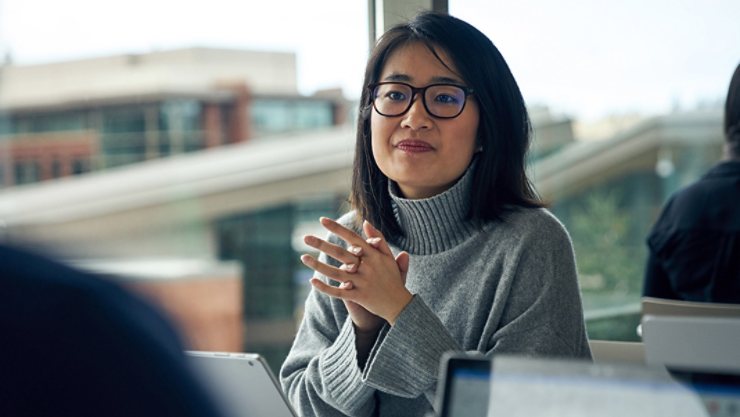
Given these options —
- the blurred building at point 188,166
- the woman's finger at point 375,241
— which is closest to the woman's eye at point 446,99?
the woman's finger at point 375,241

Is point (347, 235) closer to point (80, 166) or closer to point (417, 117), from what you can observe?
point (417, 117)

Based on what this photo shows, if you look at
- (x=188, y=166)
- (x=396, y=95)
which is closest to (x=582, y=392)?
(x=396, y=95)

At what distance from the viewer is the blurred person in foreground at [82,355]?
359 mm

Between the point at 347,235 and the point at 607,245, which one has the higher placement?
the point at 347,235

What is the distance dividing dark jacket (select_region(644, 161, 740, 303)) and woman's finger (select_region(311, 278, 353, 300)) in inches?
47.8

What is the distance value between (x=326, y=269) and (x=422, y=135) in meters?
0.39

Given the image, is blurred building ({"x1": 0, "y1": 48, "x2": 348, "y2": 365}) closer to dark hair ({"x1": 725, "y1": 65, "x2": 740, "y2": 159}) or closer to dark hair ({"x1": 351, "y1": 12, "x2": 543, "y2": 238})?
dark hair ({"x1": 725, "y1": 65, "x2": 740, "y2": 159})

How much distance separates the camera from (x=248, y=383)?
847mm

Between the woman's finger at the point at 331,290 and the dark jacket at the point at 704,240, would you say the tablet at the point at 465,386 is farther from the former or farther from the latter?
the dark jacket at the point at 704,240

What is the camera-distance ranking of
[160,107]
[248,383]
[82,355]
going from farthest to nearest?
1. [160,107]
2. [248,383]
3. [82,355]

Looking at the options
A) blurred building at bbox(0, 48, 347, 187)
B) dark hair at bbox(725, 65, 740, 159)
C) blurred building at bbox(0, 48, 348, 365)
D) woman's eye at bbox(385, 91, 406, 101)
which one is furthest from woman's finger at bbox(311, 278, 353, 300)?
blurred building at bbox(0, 48, 347, 187)

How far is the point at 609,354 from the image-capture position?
1361 mm

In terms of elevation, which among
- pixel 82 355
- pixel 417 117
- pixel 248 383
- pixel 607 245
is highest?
pixel 417 117

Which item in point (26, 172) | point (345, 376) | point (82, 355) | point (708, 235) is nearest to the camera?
point (82, 355)
